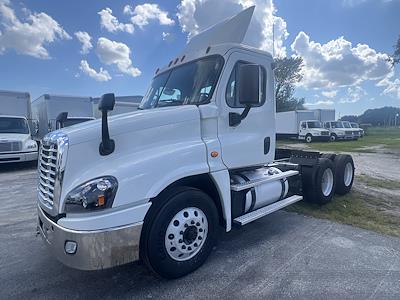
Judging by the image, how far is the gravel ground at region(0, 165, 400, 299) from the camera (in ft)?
9.89

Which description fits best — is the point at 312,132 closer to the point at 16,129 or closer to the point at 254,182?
the point at 16,129

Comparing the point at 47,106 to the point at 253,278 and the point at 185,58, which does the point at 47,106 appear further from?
the point at 253,278

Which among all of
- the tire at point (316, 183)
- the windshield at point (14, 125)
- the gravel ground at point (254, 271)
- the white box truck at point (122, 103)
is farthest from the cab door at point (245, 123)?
the windshield at point (14, 125)

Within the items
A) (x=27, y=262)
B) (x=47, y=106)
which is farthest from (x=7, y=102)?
(x=27, y=262)

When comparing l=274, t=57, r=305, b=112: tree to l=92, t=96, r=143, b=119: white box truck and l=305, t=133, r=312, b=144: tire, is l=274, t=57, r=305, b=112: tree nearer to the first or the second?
l=305, t=133, r=312, b=144: tire

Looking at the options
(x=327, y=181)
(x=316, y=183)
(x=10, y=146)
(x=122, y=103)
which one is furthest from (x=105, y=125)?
(x=10, y=146)

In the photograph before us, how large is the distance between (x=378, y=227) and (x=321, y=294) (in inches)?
102

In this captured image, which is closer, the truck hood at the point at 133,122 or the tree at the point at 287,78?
the truck hood at the point at 133,122

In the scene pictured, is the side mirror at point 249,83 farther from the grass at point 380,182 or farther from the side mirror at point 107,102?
the grass at point 380,182

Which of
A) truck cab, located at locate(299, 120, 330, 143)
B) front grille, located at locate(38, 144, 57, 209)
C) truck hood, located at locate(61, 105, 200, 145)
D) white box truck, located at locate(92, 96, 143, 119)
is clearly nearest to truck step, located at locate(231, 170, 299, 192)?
truck hood, located at locate(61, 105, 200, 145)

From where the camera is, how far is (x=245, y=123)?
401 centimetres

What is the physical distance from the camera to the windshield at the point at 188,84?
3669 millimetres

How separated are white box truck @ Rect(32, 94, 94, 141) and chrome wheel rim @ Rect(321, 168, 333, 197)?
469 inches

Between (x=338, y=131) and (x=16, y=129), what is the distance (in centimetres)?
2817
